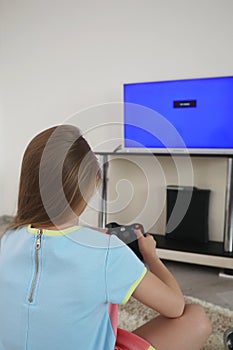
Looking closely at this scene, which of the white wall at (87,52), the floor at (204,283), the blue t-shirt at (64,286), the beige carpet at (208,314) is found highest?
the white wall at (87,52)

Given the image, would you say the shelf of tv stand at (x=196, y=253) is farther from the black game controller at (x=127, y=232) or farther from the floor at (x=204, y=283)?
the black game controller at (x=127, y=232)

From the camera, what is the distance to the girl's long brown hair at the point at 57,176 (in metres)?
0.65

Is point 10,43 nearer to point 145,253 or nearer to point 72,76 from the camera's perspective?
point 72,76

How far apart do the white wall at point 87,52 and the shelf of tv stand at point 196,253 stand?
3.35 ft

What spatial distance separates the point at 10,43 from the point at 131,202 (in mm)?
2607

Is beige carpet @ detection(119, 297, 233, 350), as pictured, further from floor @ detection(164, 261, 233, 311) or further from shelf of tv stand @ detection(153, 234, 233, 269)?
shelf of tv stand @ detection(153, 234, 233, 269)

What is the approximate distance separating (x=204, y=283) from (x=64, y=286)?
145 centimetres

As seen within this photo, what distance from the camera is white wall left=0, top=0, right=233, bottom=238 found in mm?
2244

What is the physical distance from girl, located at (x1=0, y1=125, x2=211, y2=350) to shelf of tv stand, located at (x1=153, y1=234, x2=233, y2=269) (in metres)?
1.35

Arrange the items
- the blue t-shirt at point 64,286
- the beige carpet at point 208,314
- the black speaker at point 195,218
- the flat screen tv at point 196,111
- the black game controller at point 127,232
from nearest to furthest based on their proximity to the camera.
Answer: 1. the blue t-shirt at point 64,286
2. the black game controller at point 127,232
3. the beige carpet at point 208,314
4. the flat screen tv at point 196,111
5. the black speaker at point 195,218

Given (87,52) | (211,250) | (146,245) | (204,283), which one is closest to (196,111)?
(211,250)

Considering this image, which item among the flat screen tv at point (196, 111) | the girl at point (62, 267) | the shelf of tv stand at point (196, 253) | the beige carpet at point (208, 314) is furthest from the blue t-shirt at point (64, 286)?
the shelf of tv stand at point (196, 253)

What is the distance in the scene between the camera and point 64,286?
2.13 feet

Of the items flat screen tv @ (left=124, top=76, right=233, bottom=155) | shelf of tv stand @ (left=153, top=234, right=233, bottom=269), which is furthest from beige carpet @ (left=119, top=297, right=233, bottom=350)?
flat screen tv @ (left=124, top=76, right=233, bottom=155)
